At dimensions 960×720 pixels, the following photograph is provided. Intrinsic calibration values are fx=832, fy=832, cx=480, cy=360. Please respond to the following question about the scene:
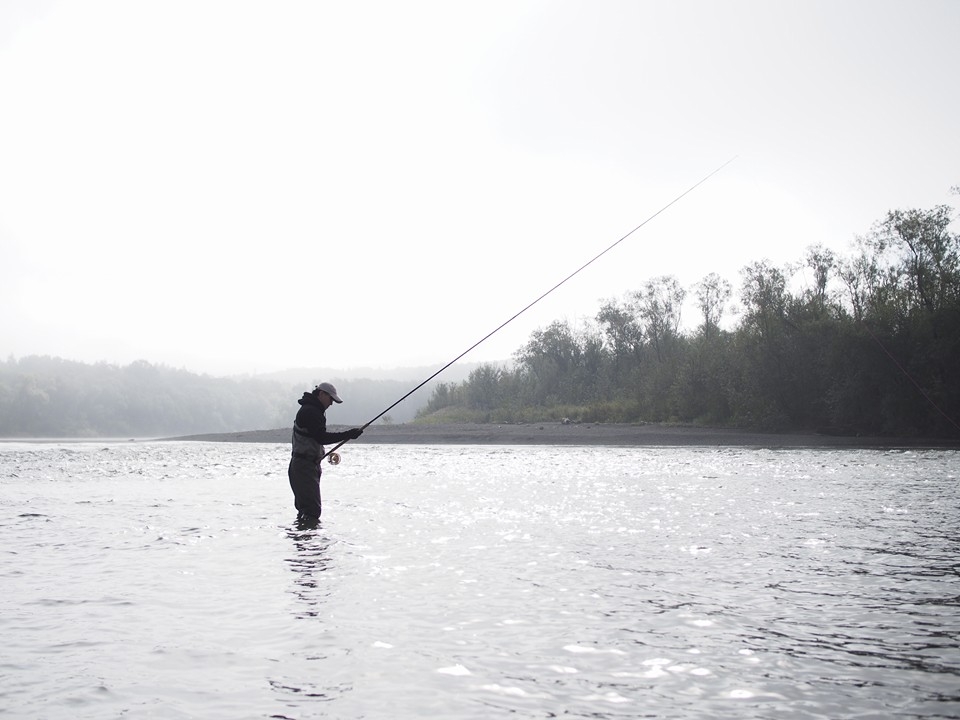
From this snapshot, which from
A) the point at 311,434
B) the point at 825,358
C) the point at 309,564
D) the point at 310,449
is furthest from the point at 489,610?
the point at 825,358

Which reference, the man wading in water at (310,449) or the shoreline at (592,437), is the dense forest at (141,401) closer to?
the shoreline at (592,437)

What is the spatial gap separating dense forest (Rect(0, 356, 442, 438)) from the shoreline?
118 feet

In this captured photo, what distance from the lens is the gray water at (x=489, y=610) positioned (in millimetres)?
4430

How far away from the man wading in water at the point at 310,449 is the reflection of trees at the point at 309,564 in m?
0.46

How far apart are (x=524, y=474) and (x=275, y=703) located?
57.9ft

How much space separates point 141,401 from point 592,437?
73.5 m

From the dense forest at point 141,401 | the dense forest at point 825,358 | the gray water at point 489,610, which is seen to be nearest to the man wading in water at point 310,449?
the gray water at point 489,610

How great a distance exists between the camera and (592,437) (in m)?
42.0

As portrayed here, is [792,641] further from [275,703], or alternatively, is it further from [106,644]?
[106,644]

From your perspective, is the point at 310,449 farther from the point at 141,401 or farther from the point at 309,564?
the point at 141,401

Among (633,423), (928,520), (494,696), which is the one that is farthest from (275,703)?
(633,423)

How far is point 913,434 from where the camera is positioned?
34.4m

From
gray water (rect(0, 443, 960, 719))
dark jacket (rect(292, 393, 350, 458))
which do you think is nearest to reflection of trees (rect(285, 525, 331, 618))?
gray water (rect(0, 443, 960, 719))

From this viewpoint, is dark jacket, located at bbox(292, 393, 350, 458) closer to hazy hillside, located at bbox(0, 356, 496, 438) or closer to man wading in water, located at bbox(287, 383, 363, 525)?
man wading in water, located at bbox(287, 383, 363, 525)
